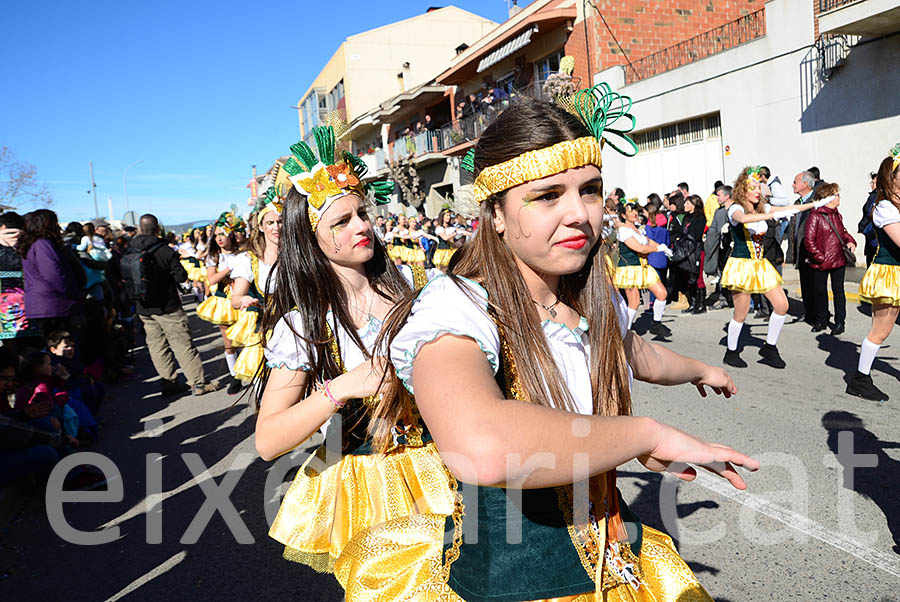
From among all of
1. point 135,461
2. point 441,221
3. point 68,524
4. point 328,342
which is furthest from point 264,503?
point 441,221

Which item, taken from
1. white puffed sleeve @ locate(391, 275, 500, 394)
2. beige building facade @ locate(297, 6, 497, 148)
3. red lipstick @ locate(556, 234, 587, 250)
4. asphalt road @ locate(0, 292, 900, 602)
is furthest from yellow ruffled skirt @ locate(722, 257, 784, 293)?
beige building facade @ locate(297, 6, 497, 148)

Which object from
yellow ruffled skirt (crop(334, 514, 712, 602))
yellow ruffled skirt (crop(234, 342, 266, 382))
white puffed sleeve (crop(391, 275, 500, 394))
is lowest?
yellow ruffled skirt (crop(234, 342, 266, 382))

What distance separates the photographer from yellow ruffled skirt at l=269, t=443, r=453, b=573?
A: 7.46 ft

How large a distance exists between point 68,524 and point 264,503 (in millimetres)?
1445

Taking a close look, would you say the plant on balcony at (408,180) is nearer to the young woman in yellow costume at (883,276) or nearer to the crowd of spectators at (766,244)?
the crowd of spectators at (766,244)

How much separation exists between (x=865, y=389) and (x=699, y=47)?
13517mm

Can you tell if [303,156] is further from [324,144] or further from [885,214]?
[885,214]

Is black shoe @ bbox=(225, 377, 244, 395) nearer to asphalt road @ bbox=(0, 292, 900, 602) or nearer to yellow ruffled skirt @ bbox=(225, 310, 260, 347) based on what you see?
yellow ruffled skirt @ bbox=(225, 310, 260, 347)

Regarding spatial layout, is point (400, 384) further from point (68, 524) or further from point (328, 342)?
point (68, 524)

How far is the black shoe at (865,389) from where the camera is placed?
5430 millimetres

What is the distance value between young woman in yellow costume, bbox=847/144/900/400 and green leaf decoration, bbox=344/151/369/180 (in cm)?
434

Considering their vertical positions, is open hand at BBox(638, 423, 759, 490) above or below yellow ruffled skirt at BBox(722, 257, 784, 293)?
above

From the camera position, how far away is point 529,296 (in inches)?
61.4

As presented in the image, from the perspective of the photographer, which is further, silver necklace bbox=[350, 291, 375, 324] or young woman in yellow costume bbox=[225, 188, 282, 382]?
young woman in yellow costume bbox=[225, 188, 282, 382]
